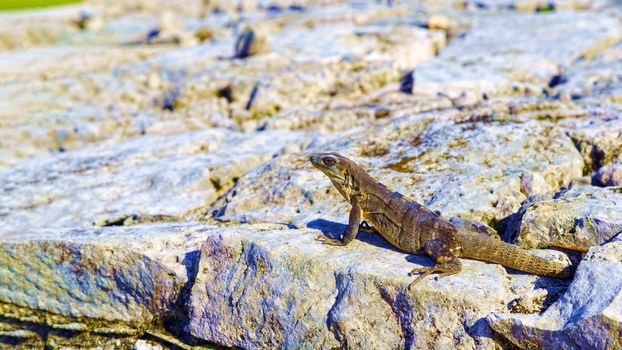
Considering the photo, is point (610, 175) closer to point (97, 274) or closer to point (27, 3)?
point (97, 274)

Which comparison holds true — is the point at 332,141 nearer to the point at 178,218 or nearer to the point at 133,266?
the point at 178,218

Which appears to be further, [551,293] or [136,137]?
[136,137]

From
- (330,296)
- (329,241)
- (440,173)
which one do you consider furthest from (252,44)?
(330,296)

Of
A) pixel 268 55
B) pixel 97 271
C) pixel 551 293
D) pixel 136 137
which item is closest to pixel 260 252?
pixel 97 271

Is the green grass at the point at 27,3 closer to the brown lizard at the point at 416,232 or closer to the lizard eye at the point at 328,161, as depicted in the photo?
the lizard eye at the point at 328,161

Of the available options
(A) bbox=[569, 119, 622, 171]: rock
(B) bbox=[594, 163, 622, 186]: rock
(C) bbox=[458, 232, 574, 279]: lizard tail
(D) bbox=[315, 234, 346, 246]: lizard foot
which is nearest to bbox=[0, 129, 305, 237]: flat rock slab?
(D) bbox=[315, 234, 346, 246]: lizard foot

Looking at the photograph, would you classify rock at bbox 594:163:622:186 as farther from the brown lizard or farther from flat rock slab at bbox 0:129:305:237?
flat rock slab at bbox 0:129:305:237
